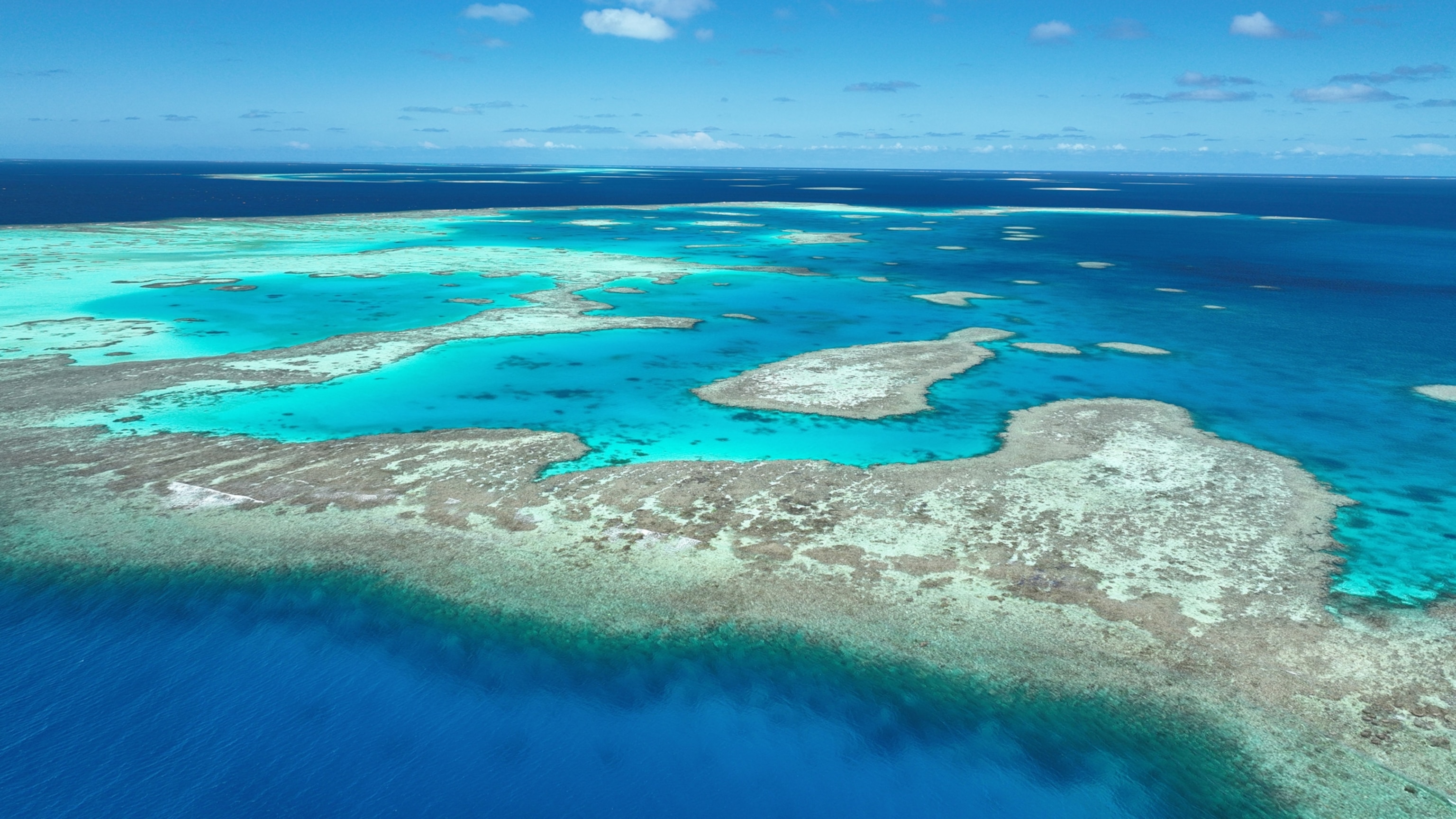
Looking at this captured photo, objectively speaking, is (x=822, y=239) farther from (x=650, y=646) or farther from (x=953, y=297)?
(x=650, y=646)

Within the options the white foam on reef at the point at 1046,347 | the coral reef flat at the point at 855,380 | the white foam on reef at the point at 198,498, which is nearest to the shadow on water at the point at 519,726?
the white foam on reef at the point at 198,498

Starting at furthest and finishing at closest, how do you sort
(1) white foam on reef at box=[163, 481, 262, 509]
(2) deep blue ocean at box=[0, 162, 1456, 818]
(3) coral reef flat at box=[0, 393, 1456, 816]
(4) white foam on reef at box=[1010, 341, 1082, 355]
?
(4) white foam on reef at box=[1010, 341, 1082, 355], (1) white foam on reef at box=[163, 481, 262, 509], (3) coral reef flat at box=[0, 393, 1456, 816], (2) deep blue ocean at box=[0, 162, 1456, 818]

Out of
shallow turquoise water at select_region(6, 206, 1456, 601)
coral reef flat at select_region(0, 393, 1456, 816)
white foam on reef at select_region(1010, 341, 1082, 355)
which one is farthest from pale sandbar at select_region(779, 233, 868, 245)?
coral reef flat at select_region(0, 393, 1456, 816)

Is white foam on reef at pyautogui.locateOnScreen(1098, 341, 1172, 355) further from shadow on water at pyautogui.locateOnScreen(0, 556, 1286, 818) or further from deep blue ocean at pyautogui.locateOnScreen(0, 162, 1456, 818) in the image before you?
shadow on water at pyautogui.locateOnScreen(0, 556, 1286, 818)

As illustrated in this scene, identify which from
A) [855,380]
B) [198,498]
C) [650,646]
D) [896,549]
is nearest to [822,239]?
[855,380]

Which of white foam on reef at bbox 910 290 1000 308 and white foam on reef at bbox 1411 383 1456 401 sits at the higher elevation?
white foam on reef at bbox 910 290 1000 308
